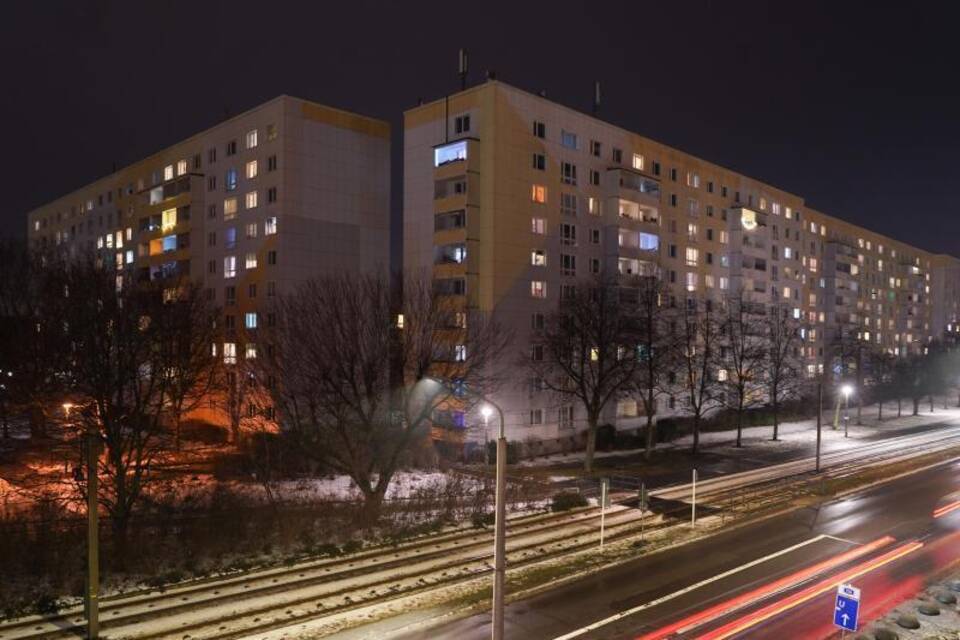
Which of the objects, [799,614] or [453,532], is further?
[453,532]

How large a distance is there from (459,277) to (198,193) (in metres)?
28.7

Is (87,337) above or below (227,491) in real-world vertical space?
above

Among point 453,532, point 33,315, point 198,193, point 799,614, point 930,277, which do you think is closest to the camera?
point 799,614

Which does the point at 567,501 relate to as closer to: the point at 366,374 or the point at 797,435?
the point at 366,374

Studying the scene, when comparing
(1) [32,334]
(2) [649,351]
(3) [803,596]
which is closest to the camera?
(3) [803,596]

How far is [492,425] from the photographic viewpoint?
4569cm

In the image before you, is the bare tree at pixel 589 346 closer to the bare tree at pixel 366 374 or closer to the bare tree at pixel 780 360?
the bare tree at pixel 366 374

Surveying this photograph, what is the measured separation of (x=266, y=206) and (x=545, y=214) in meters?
22.3

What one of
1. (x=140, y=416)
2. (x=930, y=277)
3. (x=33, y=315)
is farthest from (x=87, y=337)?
(x=930, y=277)

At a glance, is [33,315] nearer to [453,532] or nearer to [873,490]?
[453,532]

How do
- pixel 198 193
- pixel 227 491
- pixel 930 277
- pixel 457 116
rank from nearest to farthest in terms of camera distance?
pixel 227 491, pixel 457 116, pixel 198 193, pixel 930 277

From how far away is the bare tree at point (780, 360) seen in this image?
60031 mm

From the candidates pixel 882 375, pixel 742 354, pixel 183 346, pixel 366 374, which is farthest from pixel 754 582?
pixel 882 375

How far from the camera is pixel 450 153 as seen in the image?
49344 mm
